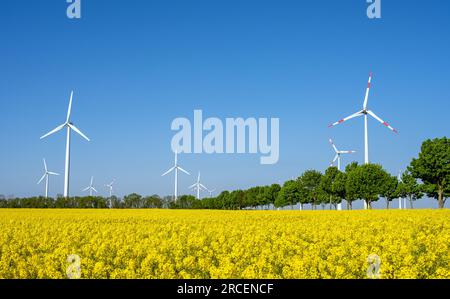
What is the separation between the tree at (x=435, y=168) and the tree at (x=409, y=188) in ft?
52.1

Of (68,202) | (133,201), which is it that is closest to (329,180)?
(133,201)

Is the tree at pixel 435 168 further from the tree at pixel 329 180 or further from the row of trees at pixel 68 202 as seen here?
the row of trees at pixel 68 202

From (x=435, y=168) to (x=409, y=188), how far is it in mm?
27088

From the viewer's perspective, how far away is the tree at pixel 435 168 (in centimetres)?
7644

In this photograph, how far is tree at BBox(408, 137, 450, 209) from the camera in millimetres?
76438

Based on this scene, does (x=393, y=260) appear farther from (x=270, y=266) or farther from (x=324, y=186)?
(x=324, y=186)

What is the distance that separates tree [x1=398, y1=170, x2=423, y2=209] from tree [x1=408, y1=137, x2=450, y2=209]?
15888 millimetres

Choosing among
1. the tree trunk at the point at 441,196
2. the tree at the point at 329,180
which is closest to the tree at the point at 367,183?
the tree trunk at the point at 441,196

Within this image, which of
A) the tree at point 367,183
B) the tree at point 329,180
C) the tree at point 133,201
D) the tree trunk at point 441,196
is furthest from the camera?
the tree at point 329,180

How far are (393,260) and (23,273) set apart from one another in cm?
989

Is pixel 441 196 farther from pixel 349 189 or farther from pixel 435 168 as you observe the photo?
pixel 349 189

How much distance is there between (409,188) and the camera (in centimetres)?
10294

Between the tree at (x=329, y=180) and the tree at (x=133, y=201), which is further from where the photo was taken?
the tree at (x=329, y=180)
